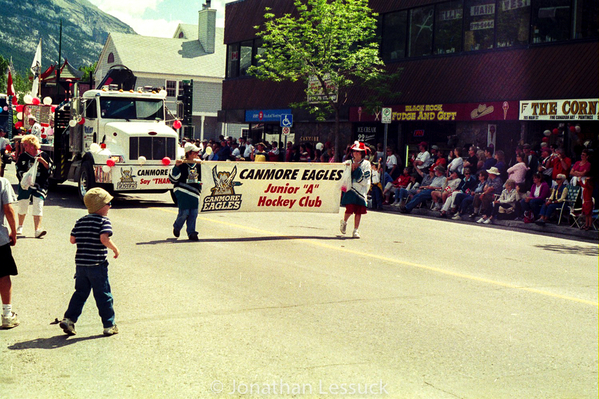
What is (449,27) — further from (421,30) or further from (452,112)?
(452,112)

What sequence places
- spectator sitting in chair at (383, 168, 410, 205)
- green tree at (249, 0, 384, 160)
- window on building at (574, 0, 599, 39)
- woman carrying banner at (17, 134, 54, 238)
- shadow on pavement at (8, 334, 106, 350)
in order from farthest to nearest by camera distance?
green tree at (249, 0, 384, 160) < spectator sitting in chair at (383, 168, 410, 205) < window on building at (574, 0, 599, 39) < woman carrying banner at (17, 134, 54, 238) < shadow on pavement at (8, 334, 106, 350)

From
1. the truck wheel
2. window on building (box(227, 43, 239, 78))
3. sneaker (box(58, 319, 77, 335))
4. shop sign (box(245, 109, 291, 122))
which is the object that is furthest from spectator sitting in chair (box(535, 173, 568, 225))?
window on building (box(227, 43, 239, 78))

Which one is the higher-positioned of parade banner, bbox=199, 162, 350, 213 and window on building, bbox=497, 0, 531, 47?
window on building, bbox=497, 0, 531, 47

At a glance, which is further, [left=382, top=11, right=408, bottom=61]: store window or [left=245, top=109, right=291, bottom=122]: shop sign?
[left=245, top=109, right=291, bottom=122]: shop sign

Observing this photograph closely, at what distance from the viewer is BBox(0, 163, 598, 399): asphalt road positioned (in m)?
5.59

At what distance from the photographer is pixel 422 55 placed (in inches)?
1134

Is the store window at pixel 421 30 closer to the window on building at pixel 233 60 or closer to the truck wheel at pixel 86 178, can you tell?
the truck wheel at pixel 86 178

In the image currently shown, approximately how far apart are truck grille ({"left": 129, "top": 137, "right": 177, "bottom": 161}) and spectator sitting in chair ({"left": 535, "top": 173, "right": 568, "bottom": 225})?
9839 mm

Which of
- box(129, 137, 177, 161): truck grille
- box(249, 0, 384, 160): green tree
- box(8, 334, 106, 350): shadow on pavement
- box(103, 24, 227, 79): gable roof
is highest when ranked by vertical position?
→ box(103, 24, 227, 79): gable roof

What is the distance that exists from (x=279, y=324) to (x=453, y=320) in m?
1.82

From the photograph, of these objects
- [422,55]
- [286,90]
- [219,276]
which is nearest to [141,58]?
[286,90]

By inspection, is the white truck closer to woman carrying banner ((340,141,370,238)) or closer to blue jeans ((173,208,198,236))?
blue jeans ((173,208,198,236))

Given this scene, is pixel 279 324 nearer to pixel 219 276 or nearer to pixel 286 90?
pixel 219 276

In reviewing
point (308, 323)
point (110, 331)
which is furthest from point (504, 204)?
point (110, 331)
